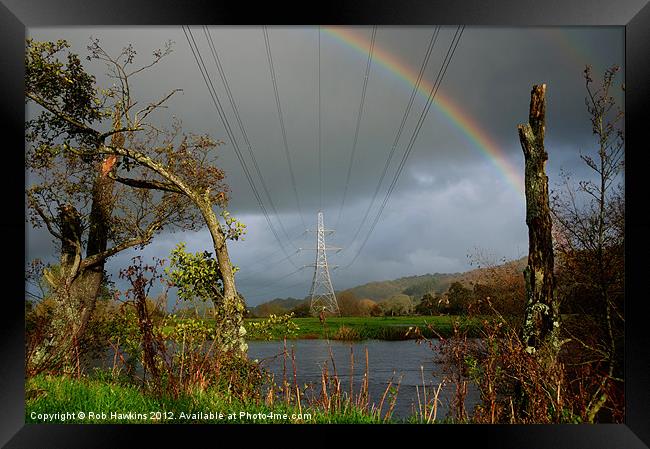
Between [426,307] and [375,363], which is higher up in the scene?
[426,307]

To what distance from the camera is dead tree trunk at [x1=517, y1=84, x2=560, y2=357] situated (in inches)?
219

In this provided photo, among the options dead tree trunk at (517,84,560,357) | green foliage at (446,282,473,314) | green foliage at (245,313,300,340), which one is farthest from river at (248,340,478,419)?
dead tree trunk at (517,84,560,357)

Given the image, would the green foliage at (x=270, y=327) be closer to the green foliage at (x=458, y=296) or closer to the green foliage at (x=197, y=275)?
the green foliage at (x=197, y=275)

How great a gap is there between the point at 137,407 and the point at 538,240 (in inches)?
157

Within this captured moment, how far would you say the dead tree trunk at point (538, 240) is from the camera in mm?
5570

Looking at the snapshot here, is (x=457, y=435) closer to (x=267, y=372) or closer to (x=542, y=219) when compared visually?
(x=267, y=372)

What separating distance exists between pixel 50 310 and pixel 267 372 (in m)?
2.45

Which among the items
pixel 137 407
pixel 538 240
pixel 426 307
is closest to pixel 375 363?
pixel 426 307

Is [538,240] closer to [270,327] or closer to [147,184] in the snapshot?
[270,327]

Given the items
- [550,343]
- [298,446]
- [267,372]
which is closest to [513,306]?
[550,343]

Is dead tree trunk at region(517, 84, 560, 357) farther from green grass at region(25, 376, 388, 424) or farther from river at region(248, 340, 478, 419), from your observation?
green grass at region(25, 376, 388, 424)

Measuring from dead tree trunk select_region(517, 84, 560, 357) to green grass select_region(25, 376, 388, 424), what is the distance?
2.19 metres

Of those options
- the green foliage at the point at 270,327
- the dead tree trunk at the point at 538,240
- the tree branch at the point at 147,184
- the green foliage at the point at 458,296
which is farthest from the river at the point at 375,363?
the tree branch at the point at 147,184

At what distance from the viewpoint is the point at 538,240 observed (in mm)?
5691
